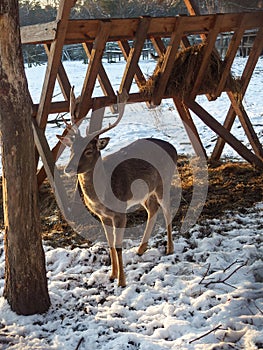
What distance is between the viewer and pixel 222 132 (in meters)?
7.91

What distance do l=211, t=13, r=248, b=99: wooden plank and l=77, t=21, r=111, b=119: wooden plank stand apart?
82.2 inches

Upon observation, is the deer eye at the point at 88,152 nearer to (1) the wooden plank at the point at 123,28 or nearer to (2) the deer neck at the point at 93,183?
(2) the deer neck at the point at 93,183

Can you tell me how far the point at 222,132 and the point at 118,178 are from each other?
129 inches

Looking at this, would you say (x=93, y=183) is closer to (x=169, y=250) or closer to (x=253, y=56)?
(x=169, y=250)

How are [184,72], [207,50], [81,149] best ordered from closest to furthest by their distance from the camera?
[81,149], [207,50], [184,72]

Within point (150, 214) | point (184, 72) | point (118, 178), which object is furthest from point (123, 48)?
point (118, 178)

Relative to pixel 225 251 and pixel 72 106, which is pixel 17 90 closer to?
pixel 72 106

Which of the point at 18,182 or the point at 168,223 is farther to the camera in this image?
the point at 168,223

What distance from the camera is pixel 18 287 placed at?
425cm

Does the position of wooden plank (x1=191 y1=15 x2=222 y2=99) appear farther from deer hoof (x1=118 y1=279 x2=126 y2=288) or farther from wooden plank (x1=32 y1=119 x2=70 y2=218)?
deer hoof (x1=118 y1=279 x2=126 y2=288)

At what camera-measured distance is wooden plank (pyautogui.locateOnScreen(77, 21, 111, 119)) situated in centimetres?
569

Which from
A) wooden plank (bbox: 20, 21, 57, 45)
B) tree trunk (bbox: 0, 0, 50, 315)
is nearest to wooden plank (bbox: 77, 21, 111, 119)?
wooden plank (bbox: 20, 21, 57, 45)

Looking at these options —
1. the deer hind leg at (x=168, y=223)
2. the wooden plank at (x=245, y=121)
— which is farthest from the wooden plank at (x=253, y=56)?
the deer hind leg at (x=168, y=223)

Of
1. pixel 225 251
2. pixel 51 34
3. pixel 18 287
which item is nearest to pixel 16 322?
pixel 18 287
